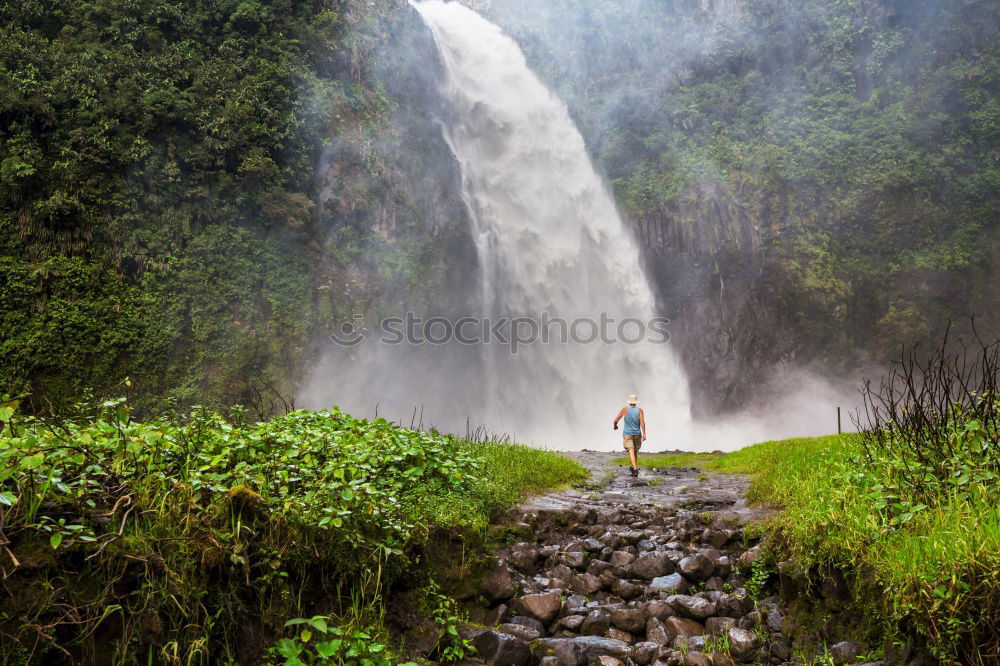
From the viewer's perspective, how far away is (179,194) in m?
16.1

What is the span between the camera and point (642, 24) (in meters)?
26.7

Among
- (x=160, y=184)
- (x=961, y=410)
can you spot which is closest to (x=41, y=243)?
(x=160, y=184)

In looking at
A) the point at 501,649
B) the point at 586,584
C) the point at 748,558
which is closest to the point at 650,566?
the point at 586,584

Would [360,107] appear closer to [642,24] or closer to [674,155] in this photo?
[674,155]

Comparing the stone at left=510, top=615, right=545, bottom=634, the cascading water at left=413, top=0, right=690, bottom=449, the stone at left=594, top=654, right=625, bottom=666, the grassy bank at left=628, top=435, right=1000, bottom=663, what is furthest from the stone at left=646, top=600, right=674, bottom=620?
the cascading water at left=413, top=0, right=690, bottom=449

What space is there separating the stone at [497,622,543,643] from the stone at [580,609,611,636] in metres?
0.28

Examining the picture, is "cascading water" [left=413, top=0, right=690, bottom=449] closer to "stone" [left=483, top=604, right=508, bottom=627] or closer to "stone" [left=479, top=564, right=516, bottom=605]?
"stone" [left=479, top=564, right=516, bottom=605]

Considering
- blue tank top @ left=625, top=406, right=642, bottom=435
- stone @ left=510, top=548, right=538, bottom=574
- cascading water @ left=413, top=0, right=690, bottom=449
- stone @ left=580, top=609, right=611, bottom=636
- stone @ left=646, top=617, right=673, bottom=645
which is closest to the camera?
stone @ left=646, top=617, right=673, bottom=645

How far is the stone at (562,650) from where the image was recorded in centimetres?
334

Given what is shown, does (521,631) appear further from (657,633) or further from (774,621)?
(774,621)

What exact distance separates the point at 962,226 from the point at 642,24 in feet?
49.2

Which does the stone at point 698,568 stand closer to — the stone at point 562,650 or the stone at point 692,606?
the stone at point 692,606

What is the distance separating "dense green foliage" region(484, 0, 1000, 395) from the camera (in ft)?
69.5

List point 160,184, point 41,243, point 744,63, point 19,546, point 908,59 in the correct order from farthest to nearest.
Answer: point 744,63
point 908,59
point 160,184
point 41,243
point 19,546
